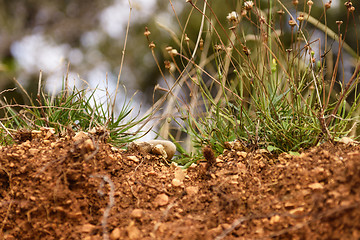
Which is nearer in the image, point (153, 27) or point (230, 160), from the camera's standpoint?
point (230, 160)

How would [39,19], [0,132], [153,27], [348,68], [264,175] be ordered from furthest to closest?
[39,19] → [153,27] → [348,68] → [0,132] → [264,175]

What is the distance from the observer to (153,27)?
3.98 metres

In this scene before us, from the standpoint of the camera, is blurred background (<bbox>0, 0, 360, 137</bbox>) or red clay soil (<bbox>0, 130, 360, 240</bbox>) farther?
blurred background (<bbox>0, 0, 360, 137</bbox>)

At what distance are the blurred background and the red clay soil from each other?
7.51 ft

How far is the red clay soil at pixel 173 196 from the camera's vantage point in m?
0.87

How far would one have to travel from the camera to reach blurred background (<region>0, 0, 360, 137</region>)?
358 centimetres

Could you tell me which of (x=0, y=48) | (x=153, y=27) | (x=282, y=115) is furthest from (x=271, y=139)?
(x=0, y=48)

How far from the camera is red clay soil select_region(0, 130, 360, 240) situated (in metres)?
0.87

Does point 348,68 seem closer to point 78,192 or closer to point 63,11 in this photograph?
point 78,192

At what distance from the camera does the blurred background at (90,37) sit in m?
3.58

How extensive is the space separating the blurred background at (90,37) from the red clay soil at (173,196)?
2.29m

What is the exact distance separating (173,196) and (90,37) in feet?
15.1

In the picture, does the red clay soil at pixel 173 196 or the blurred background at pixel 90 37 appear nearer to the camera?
the red clay soil at pixel 173 196

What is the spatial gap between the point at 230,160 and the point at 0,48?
440cm
